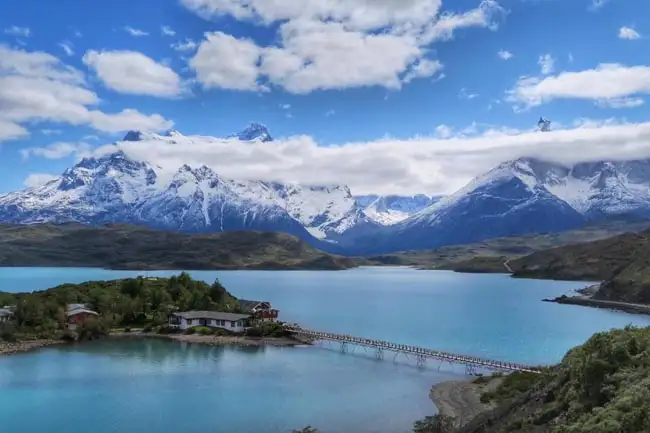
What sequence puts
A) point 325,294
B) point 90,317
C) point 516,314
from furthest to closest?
1. point 325,294
2. point 516,314
3. point 90,317

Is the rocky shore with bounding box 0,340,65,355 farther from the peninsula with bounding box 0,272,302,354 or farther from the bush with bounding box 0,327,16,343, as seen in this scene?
the bush with bounding box 0,327,16,343

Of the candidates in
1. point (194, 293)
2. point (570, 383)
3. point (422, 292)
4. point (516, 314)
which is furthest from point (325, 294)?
point (570, 383)

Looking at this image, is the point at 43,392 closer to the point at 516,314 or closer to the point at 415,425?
the point at 415,425

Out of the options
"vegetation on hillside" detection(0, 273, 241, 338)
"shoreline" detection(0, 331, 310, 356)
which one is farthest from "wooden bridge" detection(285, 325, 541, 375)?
"vegetation on hillside" detection(0, 273, 241, 338)

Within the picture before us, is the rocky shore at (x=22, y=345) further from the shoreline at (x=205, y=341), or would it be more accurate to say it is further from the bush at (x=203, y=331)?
the bush at (x=203, y=331)

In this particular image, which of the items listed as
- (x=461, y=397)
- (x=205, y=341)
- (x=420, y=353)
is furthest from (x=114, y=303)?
(x=461, y=397)

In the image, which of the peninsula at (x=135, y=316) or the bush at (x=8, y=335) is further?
the peninsula at (x=135, y=316)

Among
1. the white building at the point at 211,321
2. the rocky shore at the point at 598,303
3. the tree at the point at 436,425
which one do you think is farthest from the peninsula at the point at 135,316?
the rocky shore at the point at 598,303

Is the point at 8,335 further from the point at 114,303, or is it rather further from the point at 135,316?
the point at 135,316
